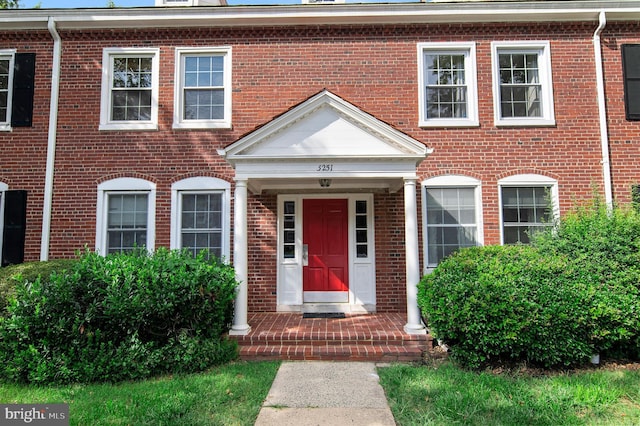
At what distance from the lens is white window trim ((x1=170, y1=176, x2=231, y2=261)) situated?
7219mm

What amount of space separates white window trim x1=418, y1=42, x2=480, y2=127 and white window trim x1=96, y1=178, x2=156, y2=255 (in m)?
5.64

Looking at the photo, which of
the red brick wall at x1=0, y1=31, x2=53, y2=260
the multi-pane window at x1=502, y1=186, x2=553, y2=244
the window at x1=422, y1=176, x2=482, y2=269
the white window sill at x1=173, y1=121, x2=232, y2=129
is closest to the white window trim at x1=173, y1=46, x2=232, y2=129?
the white window sill at x1=173, y1=121, x2=232, y2=129

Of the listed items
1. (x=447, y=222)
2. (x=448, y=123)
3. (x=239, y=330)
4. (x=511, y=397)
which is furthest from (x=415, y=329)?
(x=448, y=123)

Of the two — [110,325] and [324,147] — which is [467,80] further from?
[110,325]

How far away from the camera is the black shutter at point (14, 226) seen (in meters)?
7.09

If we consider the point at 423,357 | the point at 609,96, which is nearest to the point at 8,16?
the point at 423,357

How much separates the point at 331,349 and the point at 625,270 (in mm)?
4284

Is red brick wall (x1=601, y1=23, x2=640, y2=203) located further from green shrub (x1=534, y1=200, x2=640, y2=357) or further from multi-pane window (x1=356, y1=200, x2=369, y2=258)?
multi-pane window (x1=356, y1=200, x2=369, y2=258)

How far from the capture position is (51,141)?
23.9ft

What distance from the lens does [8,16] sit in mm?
7305

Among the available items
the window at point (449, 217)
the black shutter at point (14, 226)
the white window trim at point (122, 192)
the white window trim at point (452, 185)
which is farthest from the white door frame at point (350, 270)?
the black shutter at point (14, 226)

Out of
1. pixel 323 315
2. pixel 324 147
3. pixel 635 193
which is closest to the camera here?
pixel 324 147

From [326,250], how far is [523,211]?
4.01m

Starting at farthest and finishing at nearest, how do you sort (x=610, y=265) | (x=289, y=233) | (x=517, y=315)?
(x=289, y=233) → (x=610, y=265) → (x=517, y=315)
